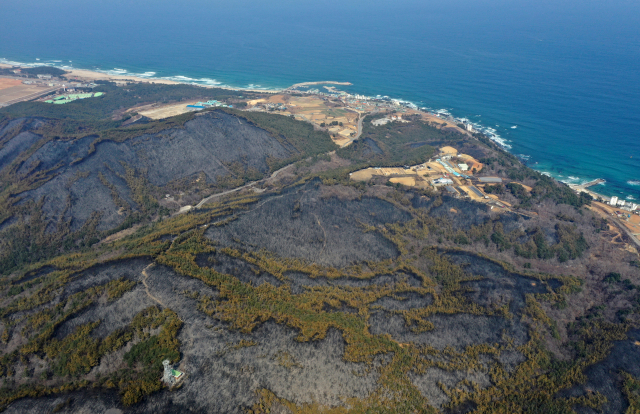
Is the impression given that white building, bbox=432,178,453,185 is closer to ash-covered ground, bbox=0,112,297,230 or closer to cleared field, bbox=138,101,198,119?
ash-covered ground, bbox=0,112,297,230

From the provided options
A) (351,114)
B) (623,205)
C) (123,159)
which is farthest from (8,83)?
(623,205)

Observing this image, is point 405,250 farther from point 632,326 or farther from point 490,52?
point 490,52

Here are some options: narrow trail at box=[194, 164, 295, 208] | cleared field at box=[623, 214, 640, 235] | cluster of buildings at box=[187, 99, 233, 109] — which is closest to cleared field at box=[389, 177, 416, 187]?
narrow trail at box=[194, 164, 295, 208]

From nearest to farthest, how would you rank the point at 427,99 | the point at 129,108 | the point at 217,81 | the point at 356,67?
the point at 129,108 < the point at 427,99 < the point at 217,81 < the point at 356,67

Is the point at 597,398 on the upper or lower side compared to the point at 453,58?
lower

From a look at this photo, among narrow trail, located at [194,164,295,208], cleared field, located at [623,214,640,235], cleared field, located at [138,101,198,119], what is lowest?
narrow trail, located at [194,164,295,208]

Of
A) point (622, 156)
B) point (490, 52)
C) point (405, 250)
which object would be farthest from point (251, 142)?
point (490, 52)

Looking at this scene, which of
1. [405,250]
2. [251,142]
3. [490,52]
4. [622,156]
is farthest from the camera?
[490,52]

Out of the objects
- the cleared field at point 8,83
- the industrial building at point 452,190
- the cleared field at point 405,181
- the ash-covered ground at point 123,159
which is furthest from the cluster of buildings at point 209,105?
the cleared field at point 8,83
